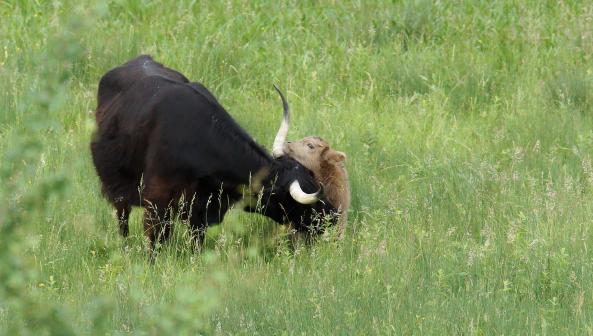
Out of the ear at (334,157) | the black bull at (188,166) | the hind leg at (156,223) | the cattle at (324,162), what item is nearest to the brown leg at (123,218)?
the black bull at (188,166)

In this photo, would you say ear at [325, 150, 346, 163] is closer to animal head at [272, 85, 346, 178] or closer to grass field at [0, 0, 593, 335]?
animal head at [272, 85, 346, 178]

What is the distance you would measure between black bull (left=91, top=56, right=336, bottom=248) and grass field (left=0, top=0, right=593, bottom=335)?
0.18 meters

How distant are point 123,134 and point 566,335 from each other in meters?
3.44

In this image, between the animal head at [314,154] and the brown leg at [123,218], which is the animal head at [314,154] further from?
the brown leg at [123,218]

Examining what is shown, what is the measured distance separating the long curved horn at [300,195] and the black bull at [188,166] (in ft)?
0.25

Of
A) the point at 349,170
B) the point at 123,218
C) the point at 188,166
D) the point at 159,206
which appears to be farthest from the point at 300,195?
the point at 123,218

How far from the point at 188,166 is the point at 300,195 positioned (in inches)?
29.3

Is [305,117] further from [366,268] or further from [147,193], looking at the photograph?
[366,268]

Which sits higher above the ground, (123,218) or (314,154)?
(314,154)

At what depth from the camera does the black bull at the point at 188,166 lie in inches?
271

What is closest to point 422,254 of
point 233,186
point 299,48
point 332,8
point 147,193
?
point 233,186

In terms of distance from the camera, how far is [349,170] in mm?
7938

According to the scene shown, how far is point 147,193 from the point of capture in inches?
275

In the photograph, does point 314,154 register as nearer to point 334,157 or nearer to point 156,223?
point 334,157
